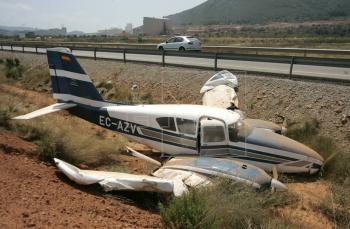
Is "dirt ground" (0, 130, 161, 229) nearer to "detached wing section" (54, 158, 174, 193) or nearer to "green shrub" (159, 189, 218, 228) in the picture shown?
"detached wing section" (54, 158, 174, 193)

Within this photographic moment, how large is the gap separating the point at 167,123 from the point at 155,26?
86.6 meters

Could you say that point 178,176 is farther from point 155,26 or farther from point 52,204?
point 155,26

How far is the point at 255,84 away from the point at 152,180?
35.8 feet

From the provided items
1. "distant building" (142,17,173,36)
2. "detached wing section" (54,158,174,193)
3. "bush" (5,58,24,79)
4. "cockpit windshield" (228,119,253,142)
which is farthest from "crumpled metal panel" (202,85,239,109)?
"distant building" (142,17,173,36)

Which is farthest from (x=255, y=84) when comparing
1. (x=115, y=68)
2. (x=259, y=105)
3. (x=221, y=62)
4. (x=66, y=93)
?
(x=115, y=68)

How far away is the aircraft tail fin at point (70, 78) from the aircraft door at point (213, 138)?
4150mm

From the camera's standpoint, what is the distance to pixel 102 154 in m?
11.8

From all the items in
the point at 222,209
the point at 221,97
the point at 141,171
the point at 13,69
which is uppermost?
the point at 221,97

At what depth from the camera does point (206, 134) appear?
10875mm

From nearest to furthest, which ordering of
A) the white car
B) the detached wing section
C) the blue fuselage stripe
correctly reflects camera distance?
the detached wing section < the blue fuselage stripe < the white car

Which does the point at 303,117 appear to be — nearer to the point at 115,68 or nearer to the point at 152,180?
the point at 152,180

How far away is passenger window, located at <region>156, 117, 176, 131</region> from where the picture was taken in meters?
11.4

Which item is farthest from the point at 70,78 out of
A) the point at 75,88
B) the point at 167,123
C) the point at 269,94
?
the point at 269,94

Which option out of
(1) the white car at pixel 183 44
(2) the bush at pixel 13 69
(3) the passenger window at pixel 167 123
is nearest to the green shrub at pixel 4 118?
(3) the passenger window at pixel 167 123
